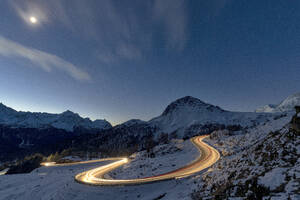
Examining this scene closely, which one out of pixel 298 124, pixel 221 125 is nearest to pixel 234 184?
pixel 298 124

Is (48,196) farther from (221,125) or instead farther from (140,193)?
(221,125)

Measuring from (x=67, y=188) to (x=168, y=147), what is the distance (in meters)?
35.8

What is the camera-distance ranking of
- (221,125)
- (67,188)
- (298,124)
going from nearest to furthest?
(298,124), (67,188), (221,125)

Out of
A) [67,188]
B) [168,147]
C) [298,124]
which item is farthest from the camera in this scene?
[168,147]

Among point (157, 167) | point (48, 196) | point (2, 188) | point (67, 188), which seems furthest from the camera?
point (157, 167)

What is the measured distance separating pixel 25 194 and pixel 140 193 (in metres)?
21.8

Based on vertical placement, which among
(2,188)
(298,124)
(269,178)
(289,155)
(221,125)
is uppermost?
(221,125)

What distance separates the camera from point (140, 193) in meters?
20.9

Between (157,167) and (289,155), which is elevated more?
(289,155)

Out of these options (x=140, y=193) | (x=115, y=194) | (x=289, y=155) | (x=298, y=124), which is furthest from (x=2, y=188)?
(x=298, y=124)

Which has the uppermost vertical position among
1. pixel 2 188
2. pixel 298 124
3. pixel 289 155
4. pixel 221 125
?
pixel 221 125

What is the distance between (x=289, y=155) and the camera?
10.9m

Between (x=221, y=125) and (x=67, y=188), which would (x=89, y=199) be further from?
(x=221, y=125)

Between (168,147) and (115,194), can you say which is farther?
(168,147)
